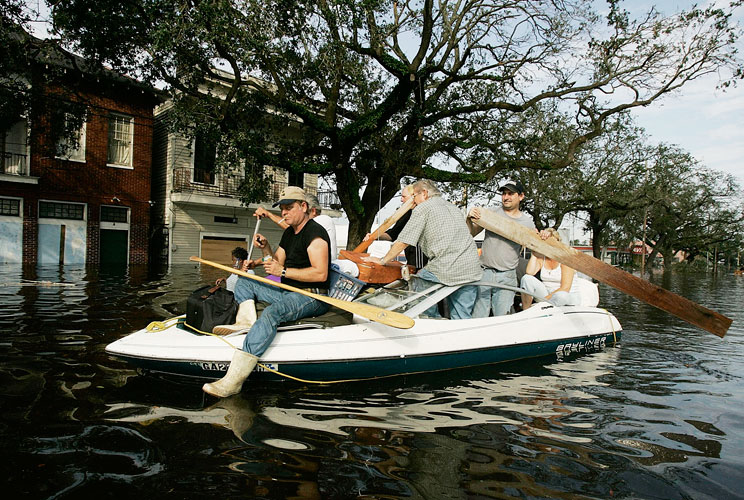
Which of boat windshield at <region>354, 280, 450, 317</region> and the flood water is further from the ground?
boat windshield at <region>354, 280, 450, 317</region>

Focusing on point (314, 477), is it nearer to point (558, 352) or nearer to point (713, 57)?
point (558, 352)

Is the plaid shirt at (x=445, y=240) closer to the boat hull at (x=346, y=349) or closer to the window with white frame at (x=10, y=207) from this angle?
the boat hull at (x=346, y=349)

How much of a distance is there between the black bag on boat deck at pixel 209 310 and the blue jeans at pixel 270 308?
228mm

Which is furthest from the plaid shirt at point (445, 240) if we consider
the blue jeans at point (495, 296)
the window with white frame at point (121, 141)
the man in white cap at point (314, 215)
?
the window with white frame at point (121, 141)

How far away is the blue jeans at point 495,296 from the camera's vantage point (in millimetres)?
5320

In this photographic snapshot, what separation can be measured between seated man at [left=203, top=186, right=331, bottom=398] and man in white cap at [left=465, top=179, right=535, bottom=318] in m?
1.99

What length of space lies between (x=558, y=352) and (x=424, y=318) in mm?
2112

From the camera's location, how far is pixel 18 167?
1866 centimetres

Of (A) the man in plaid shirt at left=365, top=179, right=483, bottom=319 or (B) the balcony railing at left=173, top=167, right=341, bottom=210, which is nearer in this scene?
(A) the man in plaid shirt at left=365, top=179, right=483, bottom=319

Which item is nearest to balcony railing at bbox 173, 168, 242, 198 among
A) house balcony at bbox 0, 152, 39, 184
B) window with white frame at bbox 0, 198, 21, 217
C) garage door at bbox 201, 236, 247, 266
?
garage door at bbox 201, 236, 247, 266

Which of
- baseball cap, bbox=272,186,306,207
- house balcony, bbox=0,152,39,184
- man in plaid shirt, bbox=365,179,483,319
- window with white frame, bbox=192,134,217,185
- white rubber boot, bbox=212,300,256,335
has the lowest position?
white rubber boot, bbox=212,300,256,335

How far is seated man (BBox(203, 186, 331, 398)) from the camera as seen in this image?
4012mm

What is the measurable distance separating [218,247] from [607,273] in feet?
72.0

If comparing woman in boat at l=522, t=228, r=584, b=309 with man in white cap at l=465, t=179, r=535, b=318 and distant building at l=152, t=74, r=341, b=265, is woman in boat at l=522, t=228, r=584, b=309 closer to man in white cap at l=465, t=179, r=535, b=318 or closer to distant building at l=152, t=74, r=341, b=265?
man in white cap at l=465, t=179, r=535, b=318
